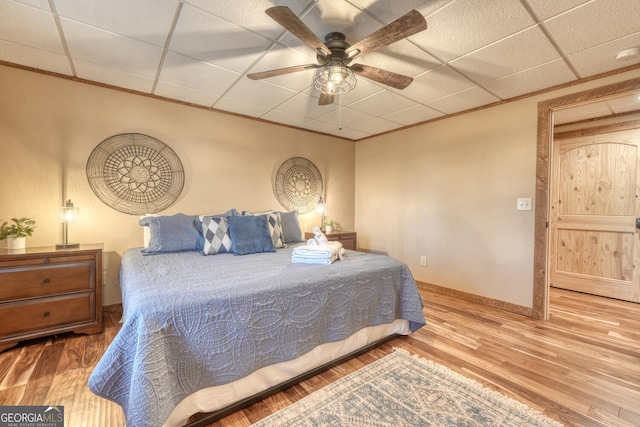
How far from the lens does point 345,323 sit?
188 cm

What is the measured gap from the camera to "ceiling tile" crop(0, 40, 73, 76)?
210cm

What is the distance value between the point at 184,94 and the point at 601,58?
149 inches

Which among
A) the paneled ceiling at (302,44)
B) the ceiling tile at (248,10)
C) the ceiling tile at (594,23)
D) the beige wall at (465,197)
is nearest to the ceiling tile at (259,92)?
the paneled ceiling at (302,44)

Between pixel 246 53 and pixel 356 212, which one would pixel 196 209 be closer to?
pixel 246 53

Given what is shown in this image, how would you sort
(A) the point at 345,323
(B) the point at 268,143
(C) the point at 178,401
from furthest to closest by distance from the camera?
(B) the point at 268,143
(A) the point at 345,323
(C) the point at 178,401

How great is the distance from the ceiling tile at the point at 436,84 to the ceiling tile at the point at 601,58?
78 centimetres

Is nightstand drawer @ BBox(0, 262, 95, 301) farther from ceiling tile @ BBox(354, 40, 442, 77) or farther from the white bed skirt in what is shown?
ceiling tile @ BBox(354, 40, 442, 77)

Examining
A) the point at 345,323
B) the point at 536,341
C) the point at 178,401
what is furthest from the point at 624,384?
the point at 178,401

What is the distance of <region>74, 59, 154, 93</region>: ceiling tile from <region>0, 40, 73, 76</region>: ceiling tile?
0.10 m

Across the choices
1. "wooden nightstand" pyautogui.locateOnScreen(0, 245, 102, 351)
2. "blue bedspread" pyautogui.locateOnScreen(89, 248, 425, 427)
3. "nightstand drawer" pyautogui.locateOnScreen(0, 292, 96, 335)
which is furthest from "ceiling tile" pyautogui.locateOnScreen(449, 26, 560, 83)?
"nightstand drawer" pyautogui.locateOnScreen(0, 292, 96, 335)

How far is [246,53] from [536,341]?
11.1ft

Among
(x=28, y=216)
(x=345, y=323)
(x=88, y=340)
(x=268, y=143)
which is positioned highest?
(x=268, y=143)

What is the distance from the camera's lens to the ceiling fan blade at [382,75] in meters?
1.90

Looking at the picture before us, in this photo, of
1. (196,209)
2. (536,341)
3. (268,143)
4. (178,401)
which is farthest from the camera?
(268,143)
